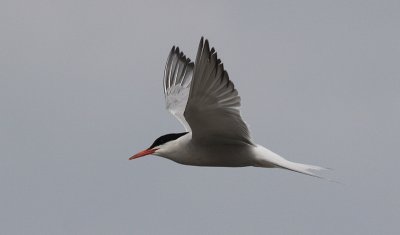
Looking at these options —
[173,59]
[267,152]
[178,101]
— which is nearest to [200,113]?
[267,152]

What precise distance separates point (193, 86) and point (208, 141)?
47.4 inches

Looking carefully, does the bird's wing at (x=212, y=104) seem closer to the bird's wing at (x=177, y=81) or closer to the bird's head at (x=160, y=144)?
the bird's head at (x=160, y=144)

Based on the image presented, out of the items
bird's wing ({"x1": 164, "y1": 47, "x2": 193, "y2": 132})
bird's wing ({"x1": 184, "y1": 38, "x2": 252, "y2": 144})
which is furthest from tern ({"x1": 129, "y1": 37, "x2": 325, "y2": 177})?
bird's wing ({"x1": 164, "y1": 47, "x2": 193, "y2": 132})

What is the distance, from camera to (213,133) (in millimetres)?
12367

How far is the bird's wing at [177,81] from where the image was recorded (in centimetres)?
1459

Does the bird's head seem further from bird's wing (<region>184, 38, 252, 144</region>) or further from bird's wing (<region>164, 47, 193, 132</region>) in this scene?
bird's wing (<region>164, 47, 193, 132</region>)

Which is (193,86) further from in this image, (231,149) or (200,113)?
(231,149)

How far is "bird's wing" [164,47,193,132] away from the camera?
1459 centimetres

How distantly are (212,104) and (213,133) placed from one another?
68cm

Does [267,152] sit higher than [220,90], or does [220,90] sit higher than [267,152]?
[220,90]

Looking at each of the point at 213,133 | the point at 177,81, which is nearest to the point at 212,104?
the point at 213,133

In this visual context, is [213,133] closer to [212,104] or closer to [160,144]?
[212,104]

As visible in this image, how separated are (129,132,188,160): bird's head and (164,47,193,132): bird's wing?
92 centimetres

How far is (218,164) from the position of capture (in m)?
12.8
